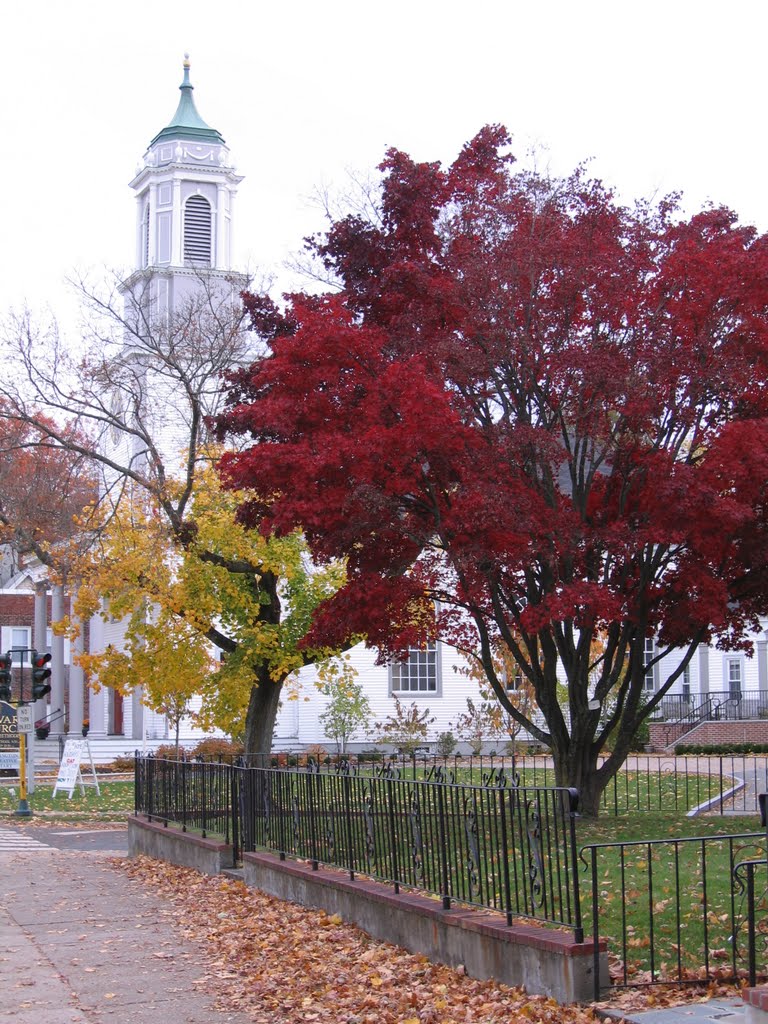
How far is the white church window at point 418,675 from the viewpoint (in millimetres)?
42031

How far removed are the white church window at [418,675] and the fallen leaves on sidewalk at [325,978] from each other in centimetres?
2874

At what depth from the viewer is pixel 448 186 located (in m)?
16.6

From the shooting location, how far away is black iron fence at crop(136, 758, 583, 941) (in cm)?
876

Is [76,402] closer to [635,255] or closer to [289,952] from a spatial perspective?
[635,255]

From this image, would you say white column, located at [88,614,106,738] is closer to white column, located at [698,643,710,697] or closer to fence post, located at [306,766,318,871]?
white column, located at [698,643,710,697]

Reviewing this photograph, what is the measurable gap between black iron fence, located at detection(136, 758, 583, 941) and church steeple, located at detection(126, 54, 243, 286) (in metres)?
28.9

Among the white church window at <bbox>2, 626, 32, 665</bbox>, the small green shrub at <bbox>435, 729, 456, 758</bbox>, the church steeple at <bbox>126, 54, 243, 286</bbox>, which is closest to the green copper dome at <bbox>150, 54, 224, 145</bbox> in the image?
the church steeple at <bbox>126, 54, 243, 286</bbox>

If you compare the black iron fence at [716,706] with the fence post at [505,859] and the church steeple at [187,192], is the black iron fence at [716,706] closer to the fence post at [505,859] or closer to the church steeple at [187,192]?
the church steeple at [187,192]

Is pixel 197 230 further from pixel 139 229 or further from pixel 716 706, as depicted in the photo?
pixel 716 706

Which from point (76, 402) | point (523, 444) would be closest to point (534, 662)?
point (523, 444)

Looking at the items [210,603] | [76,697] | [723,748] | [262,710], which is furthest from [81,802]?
[723,748]

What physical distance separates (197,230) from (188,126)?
3631mm

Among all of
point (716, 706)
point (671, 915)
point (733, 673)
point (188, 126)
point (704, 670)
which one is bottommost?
point (671, 915)

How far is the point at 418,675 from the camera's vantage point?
42.2 m
